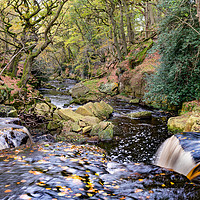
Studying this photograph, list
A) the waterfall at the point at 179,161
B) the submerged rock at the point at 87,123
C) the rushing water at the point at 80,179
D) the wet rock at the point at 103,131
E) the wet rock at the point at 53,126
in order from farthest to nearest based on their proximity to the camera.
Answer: the wet rock at the point at 53,126 → the submerged rock at the point at 87,123 → the wet rock at the point at 103,131 → the waterfall at the point at 179,161 → the rushing water at the point at 80,179

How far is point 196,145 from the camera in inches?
161

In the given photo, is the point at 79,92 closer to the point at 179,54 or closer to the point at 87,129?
the point at 87,129

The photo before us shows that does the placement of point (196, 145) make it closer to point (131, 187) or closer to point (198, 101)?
point (131, 187)

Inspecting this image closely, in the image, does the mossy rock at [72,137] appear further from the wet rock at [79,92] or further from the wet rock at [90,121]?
the wet rock at [79,92]

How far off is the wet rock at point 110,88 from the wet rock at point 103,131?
8.91 meters

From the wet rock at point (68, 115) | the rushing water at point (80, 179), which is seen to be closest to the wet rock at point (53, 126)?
the wet rock at point (68, 115)

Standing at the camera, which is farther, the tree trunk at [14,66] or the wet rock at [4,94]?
the tree trunk at [14,66]

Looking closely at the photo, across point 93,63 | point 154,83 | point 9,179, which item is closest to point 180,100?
point 154,83

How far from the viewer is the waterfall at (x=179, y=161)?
11.5ft

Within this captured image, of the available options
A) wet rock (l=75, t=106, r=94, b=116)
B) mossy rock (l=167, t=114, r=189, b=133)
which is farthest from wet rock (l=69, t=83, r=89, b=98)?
mossy rock (l=167, t=114, r=189, b=133)

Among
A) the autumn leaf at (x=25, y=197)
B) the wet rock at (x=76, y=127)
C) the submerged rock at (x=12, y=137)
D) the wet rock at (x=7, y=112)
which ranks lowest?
the wet rock at (x=76, y=127)

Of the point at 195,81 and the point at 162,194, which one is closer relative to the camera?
the point at 162,194

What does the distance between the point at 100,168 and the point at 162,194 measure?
66.8 inches

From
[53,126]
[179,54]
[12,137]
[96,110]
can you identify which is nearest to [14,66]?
[96,110]
